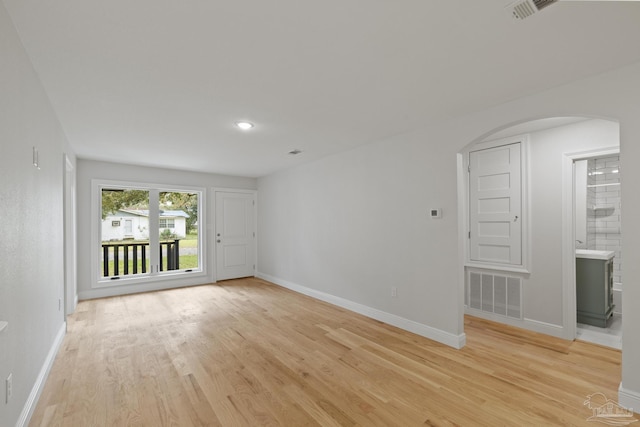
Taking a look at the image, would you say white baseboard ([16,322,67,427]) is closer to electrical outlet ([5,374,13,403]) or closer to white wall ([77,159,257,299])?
electrical outlet ([5,374,13,403])

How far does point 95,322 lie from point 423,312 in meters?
4.27

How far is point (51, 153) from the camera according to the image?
2.75 metres

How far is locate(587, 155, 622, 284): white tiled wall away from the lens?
4613 millimetres

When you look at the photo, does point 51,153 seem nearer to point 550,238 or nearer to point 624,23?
point 624,23

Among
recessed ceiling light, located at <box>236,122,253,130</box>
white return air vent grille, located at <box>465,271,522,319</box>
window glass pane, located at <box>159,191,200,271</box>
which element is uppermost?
recessed ceiling light, located at <box>236,122,253,130</box>

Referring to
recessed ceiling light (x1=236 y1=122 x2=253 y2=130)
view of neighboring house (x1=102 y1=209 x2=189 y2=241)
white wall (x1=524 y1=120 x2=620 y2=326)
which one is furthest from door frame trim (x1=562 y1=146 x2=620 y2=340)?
view of neighboring house (x1=102 y1=209 x2=189 y2=241)

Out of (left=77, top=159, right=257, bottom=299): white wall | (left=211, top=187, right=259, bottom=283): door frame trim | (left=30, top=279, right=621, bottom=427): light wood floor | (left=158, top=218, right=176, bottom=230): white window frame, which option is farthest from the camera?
(left=211, top=187, right=259, bottom=283): door frame trim

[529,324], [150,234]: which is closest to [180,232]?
[150,234]

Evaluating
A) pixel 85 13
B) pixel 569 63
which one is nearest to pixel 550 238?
pixel 569 63

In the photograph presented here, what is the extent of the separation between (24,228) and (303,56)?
2146 mm

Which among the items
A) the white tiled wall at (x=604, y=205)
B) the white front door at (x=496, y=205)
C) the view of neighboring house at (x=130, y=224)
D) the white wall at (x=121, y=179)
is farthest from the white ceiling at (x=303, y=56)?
the white tiled wall at (x=604, y=205)

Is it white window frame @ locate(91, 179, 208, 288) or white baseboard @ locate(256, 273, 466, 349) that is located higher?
white window frame @ locate(91, 179, 208, 288)

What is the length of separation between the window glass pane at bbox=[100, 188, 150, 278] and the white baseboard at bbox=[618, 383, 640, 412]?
268 inches

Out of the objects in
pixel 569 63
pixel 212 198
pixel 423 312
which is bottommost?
pixel 423 312
